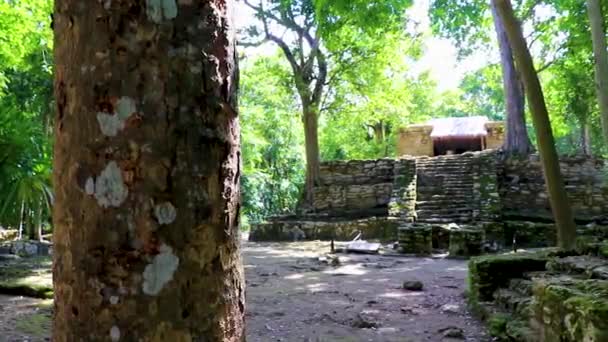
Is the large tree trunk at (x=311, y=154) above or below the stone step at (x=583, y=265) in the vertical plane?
above

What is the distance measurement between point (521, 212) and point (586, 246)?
34.7 feet

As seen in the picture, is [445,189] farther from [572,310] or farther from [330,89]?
[572,310]

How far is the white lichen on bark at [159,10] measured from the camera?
4.02ft

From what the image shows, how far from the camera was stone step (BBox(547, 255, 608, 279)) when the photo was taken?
5.19 metres

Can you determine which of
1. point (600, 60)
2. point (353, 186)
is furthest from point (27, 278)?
point (353, 186)

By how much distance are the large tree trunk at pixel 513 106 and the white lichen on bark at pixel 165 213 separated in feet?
63.5

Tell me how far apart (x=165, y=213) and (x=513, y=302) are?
554 cm

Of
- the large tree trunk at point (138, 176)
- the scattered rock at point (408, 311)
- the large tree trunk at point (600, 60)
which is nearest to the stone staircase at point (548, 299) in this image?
the scattered rock at point (408, 311)

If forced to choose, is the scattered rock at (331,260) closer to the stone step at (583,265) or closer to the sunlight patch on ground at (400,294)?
the sunlight patch on ground at (400,294)

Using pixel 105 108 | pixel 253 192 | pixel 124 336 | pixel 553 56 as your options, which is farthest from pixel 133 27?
pixel 253 192

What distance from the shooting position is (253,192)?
1134 inches

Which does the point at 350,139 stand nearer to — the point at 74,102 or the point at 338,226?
the point at 338,226

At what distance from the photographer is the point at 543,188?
705 inches

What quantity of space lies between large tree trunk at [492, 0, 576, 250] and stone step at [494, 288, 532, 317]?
1.71 m
